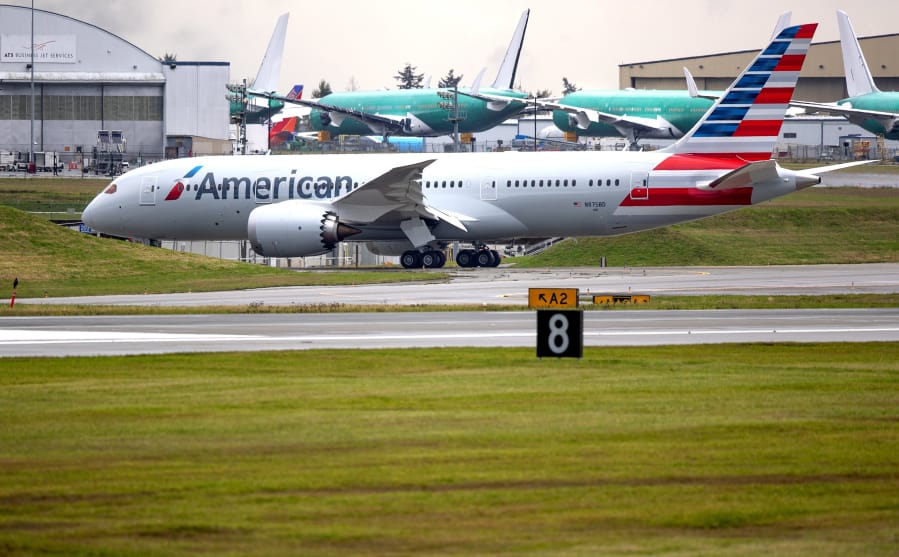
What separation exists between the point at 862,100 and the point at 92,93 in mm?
50045

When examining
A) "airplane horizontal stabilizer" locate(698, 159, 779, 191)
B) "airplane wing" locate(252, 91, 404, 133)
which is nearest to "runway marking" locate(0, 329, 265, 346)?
"airplane horizontal stabilizer" locate(698, 159, 779, 191)

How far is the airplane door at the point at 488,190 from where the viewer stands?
44281 mm

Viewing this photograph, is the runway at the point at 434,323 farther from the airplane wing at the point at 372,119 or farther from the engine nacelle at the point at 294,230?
the airplane wing at the point at 372,119

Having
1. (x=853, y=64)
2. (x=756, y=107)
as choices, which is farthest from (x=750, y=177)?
(x=853, y=64)

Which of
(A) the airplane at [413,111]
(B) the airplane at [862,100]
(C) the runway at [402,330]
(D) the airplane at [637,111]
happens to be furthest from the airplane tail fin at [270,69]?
(C) the runway at [402,330]

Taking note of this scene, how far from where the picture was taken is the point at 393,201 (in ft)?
143

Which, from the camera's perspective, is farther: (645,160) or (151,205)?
(151,205)

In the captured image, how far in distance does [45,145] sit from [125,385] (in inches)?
2927

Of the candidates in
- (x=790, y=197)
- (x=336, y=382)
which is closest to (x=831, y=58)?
(x=790, y=197)

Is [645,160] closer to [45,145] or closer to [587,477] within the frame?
[587,477]

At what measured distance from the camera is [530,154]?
44906 mm

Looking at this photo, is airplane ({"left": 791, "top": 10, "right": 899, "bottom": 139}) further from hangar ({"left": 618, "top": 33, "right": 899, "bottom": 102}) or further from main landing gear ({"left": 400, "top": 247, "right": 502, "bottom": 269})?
main landing gear ({"left": 400, "top": 247, "right": 502, "bottom": 269})

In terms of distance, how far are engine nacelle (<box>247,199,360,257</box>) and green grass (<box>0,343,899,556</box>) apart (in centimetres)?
2293

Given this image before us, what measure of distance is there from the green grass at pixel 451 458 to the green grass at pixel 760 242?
29311mm
